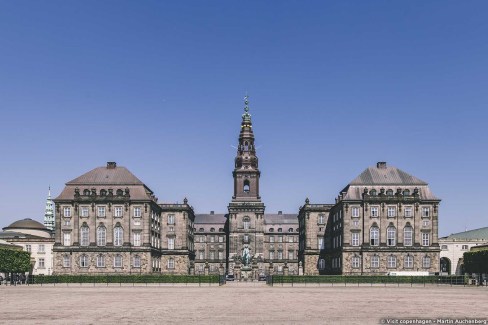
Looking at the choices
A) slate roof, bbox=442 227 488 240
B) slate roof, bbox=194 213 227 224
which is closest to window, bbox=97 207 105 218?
slate roof, bbox=194 213 227 224

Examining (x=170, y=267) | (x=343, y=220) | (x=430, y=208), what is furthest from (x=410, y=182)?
(x=170, y=267)

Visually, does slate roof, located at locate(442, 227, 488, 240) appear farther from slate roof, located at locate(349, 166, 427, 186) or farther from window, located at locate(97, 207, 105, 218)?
window, located at locate(97, 207, 105, 218)

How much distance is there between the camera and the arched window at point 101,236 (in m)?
111

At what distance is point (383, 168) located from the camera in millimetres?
114875

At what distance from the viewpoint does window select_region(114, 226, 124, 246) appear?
364 feet

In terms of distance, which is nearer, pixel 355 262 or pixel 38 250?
pixel 355 262

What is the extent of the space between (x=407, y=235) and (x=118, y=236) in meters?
49.5

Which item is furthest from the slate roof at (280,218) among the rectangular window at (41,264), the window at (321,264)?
the rectangular window at (41,264)

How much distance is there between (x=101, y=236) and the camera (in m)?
111

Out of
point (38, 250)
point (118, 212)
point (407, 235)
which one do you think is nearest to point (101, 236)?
point (118, 212)

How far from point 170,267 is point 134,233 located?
54.1 feet

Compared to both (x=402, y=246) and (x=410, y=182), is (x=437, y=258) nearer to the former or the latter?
(x=402, y=246)

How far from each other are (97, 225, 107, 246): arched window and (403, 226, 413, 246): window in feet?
168

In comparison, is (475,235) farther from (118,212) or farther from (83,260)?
(83,260)
